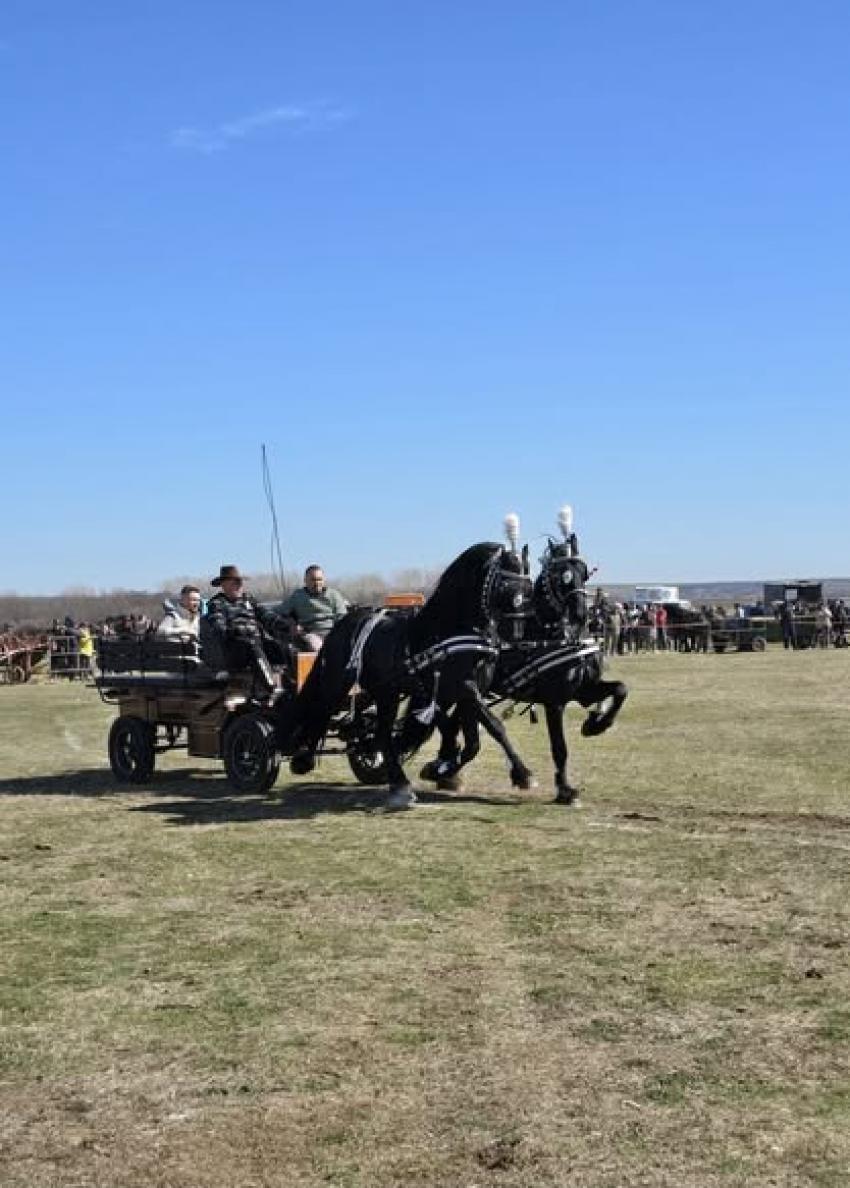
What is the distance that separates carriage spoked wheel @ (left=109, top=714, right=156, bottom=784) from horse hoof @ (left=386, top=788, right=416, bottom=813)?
352cm

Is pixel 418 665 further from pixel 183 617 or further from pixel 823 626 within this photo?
pixel 823 626

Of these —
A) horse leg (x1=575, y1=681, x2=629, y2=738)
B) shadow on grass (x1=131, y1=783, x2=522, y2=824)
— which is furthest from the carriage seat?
horse leg (x1=575, y1=681, x2=629, y2=738)

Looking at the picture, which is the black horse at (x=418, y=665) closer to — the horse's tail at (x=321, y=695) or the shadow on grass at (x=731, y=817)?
the horse's tail at (x=321, y=695)

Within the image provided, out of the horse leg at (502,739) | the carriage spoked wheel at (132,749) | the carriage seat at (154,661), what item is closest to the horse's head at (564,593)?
the horse leg at (502,739)

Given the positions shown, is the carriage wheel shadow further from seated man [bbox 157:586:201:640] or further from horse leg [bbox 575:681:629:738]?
seated man [bbox 157:586:201:640]

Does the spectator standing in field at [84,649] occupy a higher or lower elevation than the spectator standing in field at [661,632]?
higher

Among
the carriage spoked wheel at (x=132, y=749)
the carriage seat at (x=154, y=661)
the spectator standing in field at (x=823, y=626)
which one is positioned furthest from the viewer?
the spectator standing in field at (x=823, y=626)

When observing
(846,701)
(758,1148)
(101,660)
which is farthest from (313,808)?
(846,701)

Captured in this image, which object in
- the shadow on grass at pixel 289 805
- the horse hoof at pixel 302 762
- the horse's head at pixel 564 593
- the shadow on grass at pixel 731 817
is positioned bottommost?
the shadow on grass at pixel 731 817

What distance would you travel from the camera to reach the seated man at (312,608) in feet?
48.6

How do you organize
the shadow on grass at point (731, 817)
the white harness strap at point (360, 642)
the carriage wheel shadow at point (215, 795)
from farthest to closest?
the white harness strap at point (360, 642) → the carriage wheel shadow at point (215, 795) → the shadow on grass at point (731, 817)

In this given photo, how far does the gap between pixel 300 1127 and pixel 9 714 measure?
23.8 meters

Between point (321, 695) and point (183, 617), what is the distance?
3190 mm

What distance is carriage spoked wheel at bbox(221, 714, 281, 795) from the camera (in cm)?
1377
